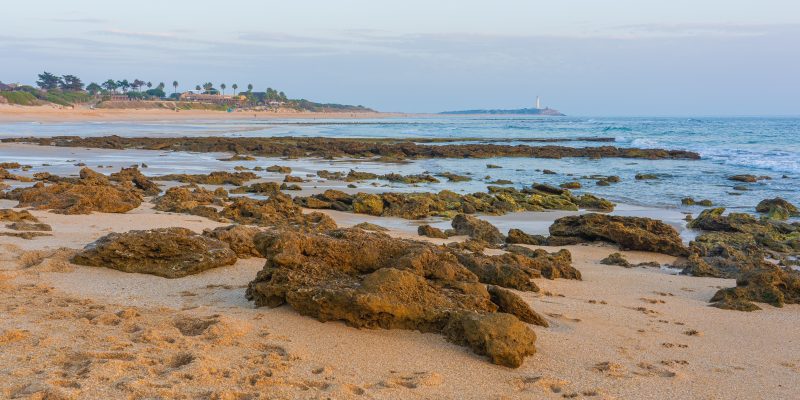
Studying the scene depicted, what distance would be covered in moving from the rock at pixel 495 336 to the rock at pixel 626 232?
5.64 m

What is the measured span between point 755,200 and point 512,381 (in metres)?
16.0

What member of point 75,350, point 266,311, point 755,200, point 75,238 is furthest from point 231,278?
point 755,200

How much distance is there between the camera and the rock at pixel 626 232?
977cm

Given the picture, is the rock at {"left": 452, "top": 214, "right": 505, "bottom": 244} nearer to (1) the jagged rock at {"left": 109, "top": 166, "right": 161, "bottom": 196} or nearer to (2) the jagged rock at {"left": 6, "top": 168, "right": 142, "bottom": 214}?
(2) the jagged rock at {"left": 6, "top": 168, "right": 142, "bottom": 214}

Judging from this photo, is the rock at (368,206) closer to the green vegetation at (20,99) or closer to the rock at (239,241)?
the rock at (239,241)

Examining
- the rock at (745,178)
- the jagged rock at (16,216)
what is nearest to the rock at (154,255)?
the jagged rock at (16,216)

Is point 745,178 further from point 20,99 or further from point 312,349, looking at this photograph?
point 20,99

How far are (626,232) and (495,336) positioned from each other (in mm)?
5926

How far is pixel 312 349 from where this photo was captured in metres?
4.64

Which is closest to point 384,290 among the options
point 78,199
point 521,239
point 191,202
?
point 521,239

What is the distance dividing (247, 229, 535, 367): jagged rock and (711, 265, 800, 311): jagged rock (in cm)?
277

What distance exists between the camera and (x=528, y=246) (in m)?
10.0

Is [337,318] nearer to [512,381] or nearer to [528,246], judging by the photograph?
[512,381]

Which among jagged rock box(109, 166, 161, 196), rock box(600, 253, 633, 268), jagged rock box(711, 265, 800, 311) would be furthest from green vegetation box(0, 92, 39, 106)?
jagged rock box(711, 265, 800, 311)
